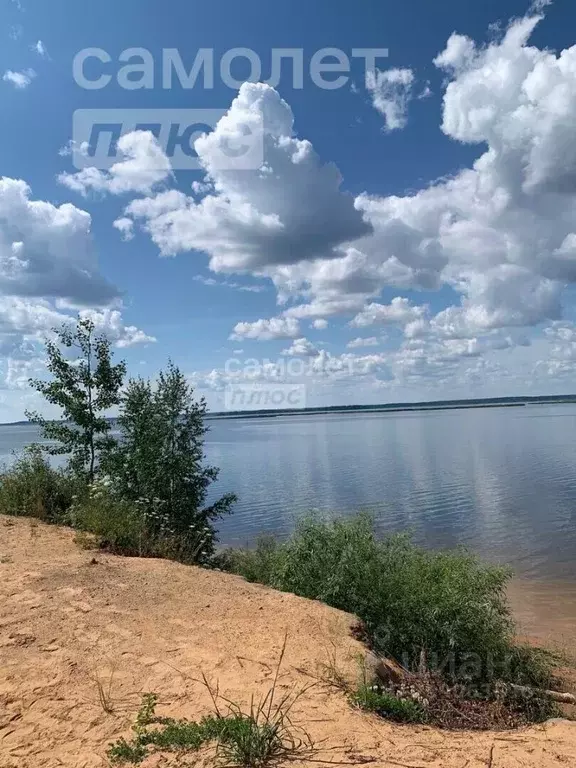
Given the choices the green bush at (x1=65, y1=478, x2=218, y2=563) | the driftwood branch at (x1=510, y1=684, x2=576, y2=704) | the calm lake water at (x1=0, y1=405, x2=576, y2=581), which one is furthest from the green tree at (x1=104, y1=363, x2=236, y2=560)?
the driftwood branch at (x1=510, y1=684, x2=576, y2=704)

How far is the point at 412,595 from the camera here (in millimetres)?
8219

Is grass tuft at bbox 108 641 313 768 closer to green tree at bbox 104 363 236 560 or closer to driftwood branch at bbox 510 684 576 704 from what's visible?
driftwood branch at bbox 510 684 576 704

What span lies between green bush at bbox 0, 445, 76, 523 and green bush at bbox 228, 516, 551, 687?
267 inches

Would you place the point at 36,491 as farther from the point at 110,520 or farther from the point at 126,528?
the point at 126,528

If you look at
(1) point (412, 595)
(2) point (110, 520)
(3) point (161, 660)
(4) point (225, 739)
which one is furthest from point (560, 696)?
(2) point (110, 520)

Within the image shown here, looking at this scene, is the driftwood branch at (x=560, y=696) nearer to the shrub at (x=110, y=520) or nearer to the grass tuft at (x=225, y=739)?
the grass tuft at (x=225, y=739)

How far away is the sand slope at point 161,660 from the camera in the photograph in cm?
457

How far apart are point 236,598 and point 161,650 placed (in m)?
2.13

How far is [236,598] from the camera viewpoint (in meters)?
8.55

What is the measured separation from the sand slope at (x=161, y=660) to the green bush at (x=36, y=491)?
4.01 meters

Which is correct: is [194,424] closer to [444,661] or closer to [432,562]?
[432,562]

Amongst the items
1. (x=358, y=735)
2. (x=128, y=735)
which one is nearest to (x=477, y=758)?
(x=358, y=735)

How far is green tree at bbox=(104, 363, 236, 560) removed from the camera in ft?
45.1

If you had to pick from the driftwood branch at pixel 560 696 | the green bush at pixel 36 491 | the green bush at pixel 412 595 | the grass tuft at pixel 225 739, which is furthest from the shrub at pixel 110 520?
the driftwood branch at pixel 560 696
